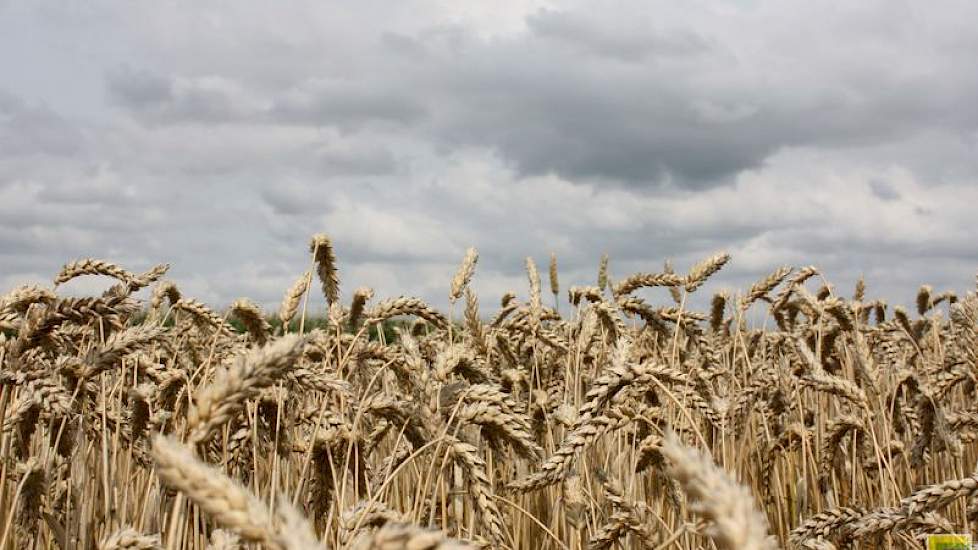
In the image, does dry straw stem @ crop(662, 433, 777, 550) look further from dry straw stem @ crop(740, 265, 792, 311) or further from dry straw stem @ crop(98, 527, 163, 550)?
dry straw stem @ crop(740, 265, 792, 311)

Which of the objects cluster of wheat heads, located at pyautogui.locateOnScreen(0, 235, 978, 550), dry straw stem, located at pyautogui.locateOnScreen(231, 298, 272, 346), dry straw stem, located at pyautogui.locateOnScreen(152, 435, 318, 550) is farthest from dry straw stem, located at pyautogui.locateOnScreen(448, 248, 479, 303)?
dry straw stem, located at pyautogui.locateOnScreen(152, 435, 318, 550)

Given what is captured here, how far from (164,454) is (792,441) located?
3895mm

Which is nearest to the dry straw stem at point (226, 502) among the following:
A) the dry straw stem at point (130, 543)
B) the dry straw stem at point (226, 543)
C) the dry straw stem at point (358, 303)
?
the dry straw stem at point (226, 543)

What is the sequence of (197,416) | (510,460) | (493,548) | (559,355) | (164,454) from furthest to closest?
(559,355) < (510,460) < (493,548) < (197,416) < (164,454)

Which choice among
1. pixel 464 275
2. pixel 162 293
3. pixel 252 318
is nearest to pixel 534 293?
pixel 464 275

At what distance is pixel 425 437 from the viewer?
2.57 metres

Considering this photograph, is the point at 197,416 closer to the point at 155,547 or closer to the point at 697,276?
the point at 155,547

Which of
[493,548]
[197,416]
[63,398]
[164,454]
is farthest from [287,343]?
[63,398]

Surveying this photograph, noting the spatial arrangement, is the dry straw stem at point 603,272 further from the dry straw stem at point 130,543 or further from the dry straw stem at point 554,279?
the dry straw stem at point 130,543

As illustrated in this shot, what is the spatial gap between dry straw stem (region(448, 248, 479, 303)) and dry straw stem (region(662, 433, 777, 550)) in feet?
8.61

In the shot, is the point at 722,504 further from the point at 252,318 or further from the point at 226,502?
the point at 252,318

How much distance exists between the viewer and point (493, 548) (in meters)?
2.37

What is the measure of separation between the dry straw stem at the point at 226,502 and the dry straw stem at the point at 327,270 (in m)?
2.29

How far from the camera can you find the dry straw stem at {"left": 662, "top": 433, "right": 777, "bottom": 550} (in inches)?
32.7
